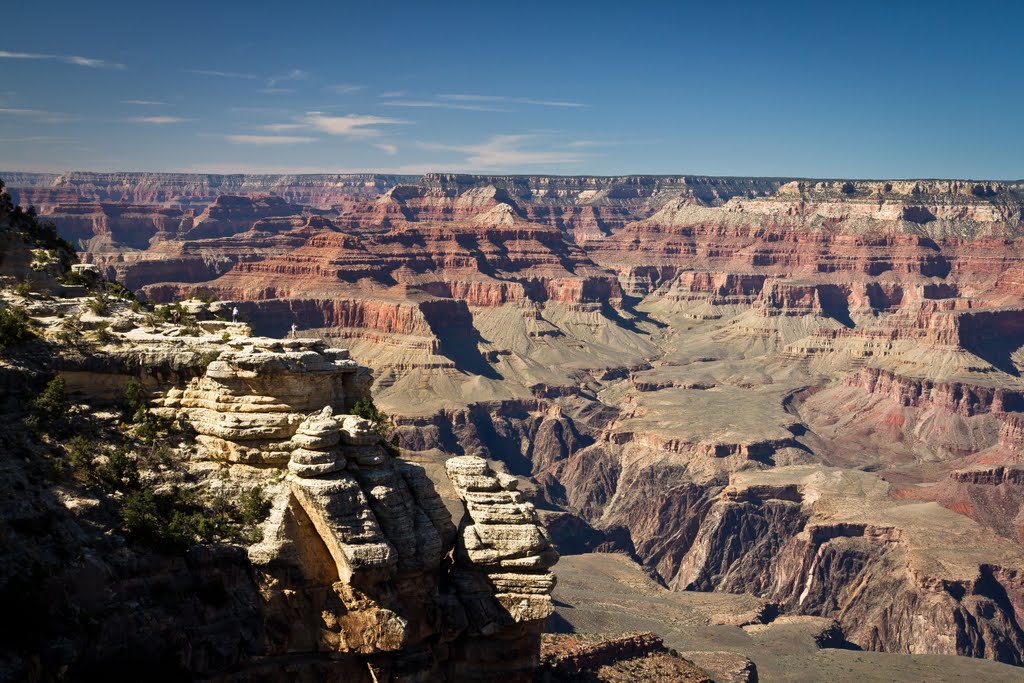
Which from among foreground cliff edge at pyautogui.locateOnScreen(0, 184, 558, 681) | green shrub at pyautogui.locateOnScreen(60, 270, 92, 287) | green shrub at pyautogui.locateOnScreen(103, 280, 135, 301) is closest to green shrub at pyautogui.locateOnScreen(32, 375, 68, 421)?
foreground cliff edge at pyautogui.locateOnScreen(0, 184, 558, 681)

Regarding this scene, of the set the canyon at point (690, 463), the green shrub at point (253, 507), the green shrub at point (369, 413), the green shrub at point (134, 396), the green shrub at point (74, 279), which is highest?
the green shrub at point (74, 279)

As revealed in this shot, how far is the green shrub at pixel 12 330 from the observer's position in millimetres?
31172

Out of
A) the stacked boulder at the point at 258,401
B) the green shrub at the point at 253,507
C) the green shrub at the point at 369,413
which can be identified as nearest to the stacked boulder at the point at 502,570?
the green shrub at the point at 369,413

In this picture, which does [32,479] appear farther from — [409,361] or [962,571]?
[409,361]

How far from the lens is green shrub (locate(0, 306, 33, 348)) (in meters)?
31.2

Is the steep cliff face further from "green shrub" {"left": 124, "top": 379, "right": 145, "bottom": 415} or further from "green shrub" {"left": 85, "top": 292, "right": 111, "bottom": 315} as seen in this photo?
"green shrub" {"left": 85, "top": 292, "right": 111, "bottom": 315}

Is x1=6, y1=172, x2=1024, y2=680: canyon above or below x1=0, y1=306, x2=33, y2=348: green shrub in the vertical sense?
below

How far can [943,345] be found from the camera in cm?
18012

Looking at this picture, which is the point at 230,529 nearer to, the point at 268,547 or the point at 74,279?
the point at 268,547

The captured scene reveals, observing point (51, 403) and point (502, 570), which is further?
point (502, 570)

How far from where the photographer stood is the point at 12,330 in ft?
103

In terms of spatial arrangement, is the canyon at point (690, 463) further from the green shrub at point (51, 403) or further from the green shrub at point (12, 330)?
the green shrub at point (12, 330)

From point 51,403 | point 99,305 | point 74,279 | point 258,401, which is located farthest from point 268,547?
point 74,279

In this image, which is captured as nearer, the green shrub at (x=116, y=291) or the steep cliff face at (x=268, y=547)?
the steep cliff face at (x=268, y=547)
